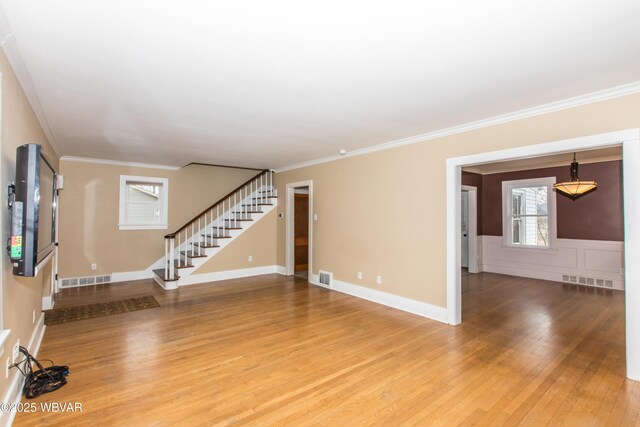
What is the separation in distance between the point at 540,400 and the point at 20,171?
3938 millimetres

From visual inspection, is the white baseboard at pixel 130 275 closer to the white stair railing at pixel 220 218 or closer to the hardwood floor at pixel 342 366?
the white stair railing at pixel 220 218

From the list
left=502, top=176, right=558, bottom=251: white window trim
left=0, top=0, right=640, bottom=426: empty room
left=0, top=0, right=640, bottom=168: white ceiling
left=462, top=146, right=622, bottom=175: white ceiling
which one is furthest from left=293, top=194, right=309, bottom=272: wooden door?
left=502, top=176, right=558, bottom=251: white window trim

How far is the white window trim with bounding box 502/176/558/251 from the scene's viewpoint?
22.0 ft

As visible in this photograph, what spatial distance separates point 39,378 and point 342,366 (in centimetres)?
246

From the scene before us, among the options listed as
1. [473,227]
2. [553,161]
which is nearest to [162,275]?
[473,227]

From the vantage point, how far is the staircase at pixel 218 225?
20.6 feet

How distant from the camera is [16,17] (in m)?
1.74

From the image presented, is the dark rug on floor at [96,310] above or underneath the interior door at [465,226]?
underneath

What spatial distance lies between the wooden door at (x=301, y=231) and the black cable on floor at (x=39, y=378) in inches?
198

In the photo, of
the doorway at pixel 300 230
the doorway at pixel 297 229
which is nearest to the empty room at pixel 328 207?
the doorway at pixel 297 229

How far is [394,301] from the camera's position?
467 cm

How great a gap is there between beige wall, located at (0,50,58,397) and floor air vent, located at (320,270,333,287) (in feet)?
13.4

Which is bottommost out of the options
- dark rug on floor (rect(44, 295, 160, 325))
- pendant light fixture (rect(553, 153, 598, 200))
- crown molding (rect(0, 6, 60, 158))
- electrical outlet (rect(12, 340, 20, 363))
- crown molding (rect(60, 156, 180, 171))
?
dark rug on floor (rect(44, 295, 160, 325))

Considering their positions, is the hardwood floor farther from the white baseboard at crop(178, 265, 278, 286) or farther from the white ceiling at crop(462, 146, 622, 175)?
the white ceiling at crop(462, 146, 622, 175)
